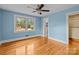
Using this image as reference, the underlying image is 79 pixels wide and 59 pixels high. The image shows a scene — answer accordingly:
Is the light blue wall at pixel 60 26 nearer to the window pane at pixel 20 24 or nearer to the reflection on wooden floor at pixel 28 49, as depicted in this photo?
the reflection on wooden floor at pixel 28 49

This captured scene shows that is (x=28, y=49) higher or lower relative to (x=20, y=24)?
lower

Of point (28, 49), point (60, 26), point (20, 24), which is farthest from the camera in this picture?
point (60, 26)

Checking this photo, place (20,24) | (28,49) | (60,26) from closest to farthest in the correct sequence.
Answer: (20,24) < (28,49) < (60,26)

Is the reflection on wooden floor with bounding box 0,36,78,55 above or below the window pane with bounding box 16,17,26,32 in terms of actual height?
below

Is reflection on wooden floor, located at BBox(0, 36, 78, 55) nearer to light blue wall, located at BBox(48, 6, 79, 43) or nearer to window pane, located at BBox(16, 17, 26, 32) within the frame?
light blue wall, located at BBox(48, 6, 79, 43)

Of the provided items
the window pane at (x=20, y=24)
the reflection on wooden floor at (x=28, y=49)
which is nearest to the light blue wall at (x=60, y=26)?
the reflection on wooden floor at (x=28, y=49)

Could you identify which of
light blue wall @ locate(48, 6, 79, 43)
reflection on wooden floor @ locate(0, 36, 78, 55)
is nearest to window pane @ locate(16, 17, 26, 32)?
reflection on wooden floor @ locate(0, 36, 78, 55)

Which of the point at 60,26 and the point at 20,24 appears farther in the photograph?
the point at 60,26

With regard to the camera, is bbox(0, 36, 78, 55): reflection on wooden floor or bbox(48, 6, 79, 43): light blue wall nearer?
bbox(0, 36, 78, 55): reflection on wooden floor

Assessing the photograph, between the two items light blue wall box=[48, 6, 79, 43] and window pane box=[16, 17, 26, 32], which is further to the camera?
light blue wall box=[48, 6, 79, 43]

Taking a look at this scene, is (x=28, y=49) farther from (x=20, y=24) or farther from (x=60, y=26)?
(x=60, y=26)

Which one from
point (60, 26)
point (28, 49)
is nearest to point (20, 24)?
point (28, 49)
